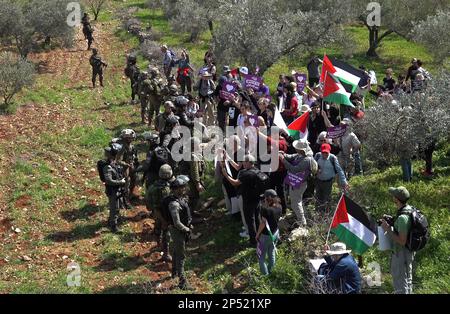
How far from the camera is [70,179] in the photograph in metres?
14.3

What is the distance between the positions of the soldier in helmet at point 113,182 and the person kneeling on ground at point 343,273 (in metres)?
5.54

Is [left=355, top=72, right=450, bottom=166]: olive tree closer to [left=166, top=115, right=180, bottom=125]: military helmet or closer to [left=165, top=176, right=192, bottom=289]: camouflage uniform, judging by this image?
[left=166, top=115, right=180, bottom=125]: military helmet

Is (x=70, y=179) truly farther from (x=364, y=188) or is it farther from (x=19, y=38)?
(x=19, y=38)

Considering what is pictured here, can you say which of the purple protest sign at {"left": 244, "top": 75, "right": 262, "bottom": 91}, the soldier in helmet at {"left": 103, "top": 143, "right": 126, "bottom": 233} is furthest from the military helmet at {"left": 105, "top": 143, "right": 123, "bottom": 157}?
the purple protest sign at {"left": 244, "top": 75, "right": 262, "bottom": 91}

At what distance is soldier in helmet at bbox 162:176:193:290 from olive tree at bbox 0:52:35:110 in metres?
12.6

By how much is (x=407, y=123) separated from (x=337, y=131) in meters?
1.59

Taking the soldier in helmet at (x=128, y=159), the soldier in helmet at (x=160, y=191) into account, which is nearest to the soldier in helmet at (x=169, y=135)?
the soldier in helmet at (x=128, y=159)

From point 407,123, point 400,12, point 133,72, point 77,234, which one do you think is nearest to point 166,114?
point 77,234

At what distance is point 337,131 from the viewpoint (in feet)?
38.5

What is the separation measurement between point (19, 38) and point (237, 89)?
15707 mm

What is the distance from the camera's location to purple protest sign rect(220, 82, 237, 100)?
556 inches

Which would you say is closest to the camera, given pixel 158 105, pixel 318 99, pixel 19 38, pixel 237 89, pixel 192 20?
pixel 318 99

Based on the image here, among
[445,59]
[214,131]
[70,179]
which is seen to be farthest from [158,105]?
[445,59]

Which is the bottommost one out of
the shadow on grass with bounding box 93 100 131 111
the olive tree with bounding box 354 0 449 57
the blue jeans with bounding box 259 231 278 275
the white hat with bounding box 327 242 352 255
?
the blue jeans with bounding box 259 231 278 275
